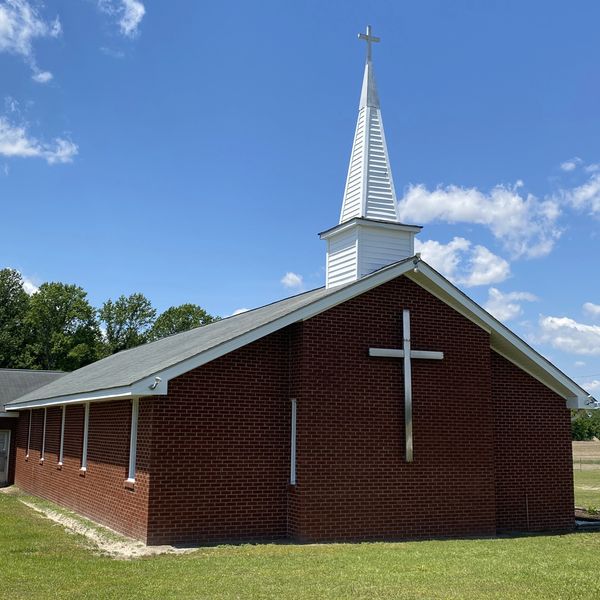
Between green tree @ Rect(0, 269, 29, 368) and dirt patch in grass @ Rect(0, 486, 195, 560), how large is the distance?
47.7 metres

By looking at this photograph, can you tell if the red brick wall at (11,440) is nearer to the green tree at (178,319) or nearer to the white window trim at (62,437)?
the white window trim at (62,437)

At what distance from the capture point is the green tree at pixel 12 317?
206 ft

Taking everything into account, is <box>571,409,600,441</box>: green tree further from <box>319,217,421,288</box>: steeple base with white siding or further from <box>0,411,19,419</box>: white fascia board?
<box>319,217,421,288</box>: steeple base with white siding

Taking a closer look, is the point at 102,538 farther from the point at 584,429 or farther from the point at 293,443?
the point at 584,429

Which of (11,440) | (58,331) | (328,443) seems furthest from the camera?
(58,331)

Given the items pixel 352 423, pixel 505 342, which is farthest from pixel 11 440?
pixel 505 342

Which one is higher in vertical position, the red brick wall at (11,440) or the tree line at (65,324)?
the tree line at (65,324)

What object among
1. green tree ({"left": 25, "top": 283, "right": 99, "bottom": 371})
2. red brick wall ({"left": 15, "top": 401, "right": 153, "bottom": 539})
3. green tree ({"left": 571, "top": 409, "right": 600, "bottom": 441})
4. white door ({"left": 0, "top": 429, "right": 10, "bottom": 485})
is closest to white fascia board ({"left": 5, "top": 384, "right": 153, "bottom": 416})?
red brick wall ({"left": 15, "top": 401, "right": 153, "bottom": 539})

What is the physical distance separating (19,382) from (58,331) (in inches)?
1346

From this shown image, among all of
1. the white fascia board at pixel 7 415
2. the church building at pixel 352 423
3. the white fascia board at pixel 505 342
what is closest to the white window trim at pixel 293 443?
the church building at pixel 352 423

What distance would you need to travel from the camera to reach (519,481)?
15430mm

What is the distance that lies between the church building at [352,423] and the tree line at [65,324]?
164 feet

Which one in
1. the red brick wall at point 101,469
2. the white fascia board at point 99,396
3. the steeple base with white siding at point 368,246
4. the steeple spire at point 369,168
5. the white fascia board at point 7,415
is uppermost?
the steeple spire at point 369,168

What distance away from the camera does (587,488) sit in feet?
89.4
